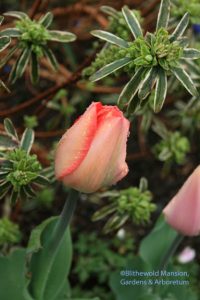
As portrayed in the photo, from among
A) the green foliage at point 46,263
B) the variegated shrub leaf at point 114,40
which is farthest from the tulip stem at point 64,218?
the variegated shrub leaf at point 114,40

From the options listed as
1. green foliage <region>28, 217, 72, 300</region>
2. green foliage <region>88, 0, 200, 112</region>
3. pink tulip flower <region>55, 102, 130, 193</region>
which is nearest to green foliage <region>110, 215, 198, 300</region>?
green foliage <region>28, 217, 72, 300</region>

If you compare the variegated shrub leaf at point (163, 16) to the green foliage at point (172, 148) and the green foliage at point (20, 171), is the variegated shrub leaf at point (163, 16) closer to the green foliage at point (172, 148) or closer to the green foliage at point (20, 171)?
the green foliage at point (20, 171)

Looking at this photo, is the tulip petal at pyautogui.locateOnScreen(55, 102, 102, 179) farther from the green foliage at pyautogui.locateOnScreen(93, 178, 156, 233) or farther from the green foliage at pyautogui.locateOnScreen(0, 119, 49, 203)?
the green foliage at pyautogui.locateOnScreen(93, 178, 156, 233)

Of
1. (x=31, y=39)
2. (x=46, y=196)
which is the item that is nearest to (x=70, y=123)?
(x=46, y=196)

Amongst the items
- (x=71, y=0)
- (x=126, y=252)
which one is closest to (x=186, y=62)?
(x=126, y=252)

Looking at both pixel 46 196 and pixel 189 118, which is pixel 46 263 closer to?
pixel 46 196
